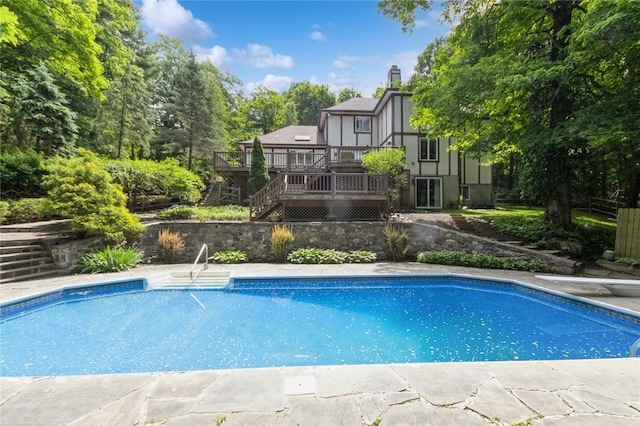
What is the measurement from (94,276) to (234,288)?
149 inches

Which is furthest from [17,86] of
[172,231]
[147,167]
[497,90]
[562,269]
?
[562,269]

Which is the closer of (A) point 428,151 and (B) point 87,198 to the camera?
(B) point 87,198

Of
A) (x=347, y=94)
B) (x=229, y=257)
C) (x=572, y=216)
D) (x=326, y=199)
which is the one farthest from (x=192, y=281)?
(x=347, y=94)

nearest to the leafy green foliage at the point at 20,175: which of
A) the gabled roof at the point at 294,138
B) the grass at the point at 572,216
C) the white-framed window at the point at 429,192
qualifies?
the gabled roof at the point at 294,138

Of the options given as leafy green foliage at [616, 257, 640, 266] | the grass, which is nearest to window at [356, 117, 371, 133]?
the grass

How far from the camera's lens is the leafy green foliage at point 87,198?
27.8 ft

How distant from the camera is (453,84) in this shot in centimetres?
1070

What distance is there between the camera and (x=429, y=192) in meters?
18.8

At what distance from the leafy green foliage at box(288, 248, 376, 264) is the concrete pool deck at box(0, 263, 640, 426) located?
6.94 m

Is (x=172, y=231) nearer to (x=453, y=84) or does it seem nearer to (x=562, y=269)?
(x=453, y=84)

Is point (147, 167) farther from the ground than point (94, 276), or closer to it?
farther from the ground

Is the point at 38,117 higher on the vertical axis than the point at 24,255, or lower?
higher

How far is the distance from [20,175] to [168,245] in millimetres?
7379

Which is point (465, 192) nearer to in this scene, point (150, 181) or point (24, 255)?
point (150, 181)
